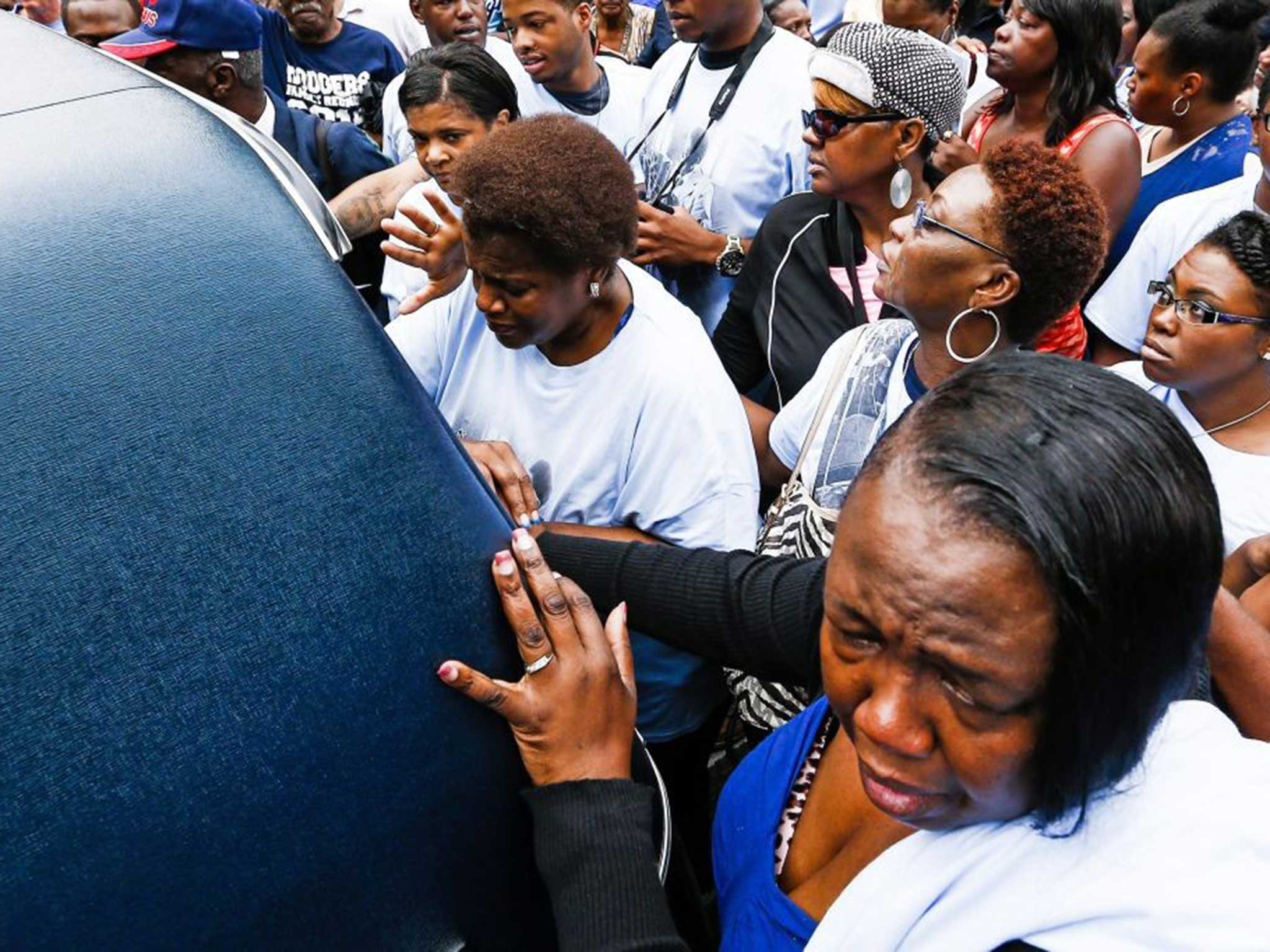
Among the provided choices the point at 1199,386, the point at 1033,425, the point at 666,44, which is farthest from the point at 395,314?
the point at 666,44

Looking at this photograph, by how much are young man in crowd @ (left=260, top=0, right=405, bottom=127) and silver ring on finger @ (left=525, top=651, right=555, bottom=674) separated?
3.69 m

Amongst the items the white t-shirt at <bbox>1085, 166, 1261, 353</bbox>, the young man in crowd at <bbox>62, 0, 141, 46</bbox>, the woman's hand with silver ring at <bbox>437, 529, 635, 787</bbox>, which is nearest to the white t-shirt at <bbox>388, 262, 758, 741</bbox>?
the woman's hand with silver ring at <bbox>437, 529, 635, 787</bbox>

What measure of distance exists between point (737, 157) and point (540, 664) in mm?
2453

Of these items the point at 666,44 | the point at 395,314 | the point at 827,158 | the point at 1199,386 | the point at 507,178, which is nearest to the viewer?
the point at 507,178

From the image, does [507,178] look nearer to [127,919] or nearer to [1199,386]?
[127,919]

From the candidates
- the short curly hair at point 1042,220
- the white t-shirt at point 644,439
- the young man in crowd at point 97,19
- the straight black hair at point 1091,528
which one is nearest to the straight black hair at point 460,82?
the young man in crowd at point 97,19

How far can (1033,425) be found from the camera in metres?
0.86

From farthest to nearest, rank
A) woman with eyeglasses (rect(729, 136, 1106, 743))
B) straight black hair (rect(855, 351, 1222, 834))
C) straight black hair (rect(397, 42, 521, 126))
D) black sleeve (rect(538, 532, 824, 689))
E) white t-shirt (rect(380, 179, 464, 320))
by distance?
straight black hair (rect(397, 42, 521, 126))
white t-shirt (rect(380, 179, 464, 320))
woman with eyeglasses (rect(729, 136, 1106, 743))
black sleeve (rect(538, 532, 824, 689))
straight black hair (rect(855, 351, 1222, 834))

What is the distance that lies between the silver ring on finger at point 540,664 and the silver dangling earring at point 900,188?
198 centimetres

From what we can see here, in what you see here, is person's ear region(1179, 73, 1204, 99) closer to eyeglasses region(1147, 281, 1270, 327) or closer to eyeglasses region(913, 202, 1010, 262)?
eyeglasses region(1147, 281, 1270, 327)

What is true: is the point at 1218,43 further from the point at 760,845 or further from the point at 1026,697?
the point at 1026,697

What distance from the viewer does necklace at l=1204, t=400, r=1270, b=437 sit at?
2246mm

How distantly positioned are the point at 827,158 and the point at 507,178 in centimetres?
121

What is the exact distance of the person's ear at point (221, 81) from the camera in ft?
9.82
